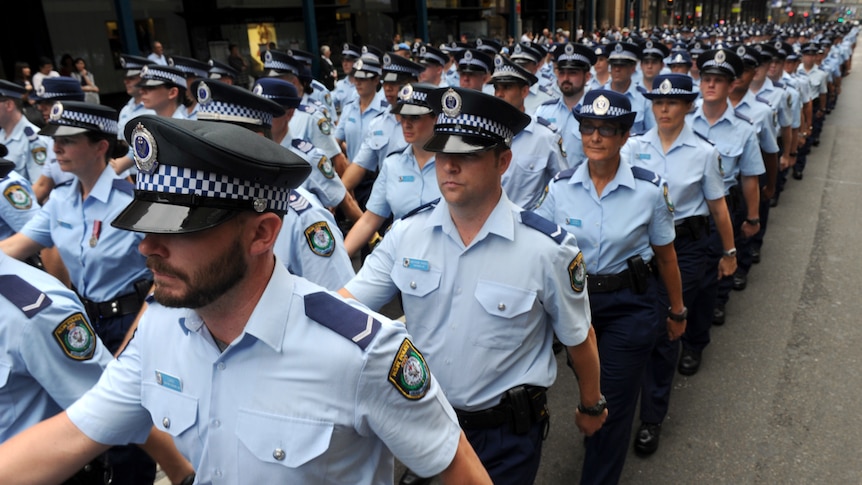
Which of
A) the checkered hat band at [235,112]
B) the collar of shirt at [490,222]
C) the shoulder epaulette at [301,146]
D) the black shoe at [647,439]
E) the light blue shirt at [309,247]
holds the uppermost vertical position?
the checkered hat band at [235,112]

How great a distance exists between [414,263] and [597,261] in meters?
1.31

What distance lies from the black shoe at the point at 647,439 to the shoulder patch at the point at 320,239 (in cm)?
224

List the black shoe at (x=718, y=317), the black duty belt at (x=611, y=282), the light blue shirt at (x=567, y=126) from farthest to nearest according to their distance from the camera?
the light blue shirt at (x=567, y=126)
the black shoe at (x=718, y=317)
the black duty belt at (x=611, y=282)

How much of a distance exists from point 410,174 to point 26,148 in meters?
4.12

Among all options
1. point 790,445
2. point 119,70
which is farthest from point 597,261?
point 119,70

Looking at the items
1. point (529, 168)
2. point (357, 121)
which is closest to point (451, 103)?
point (529, 168)

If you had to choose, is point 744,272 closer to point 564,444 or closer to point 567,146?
point 567,146

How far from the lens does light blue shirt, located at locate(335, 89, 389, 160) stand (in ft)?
23.8

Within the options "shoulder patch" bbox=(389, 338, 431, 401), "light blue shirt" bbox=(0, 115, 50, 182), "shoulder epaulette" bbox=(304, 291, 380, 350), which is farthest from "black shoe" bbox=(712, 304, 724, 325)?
"light blue shirt" bbox=(0, 115, 50, 182)

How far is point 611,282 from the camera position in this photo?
11.3 feet

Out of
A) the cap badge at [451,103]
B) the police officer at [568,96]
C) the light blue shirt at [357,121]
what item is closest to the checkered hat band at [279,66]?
the light blue shirt at [357,121]

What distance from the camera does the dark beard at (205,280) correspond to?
145 centimetres

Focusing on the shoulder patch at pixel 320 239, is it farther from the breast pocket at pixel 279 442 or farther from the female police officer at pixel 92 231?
the breast pocket at pixel 279 442

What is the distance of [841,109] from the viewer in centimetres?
1914
